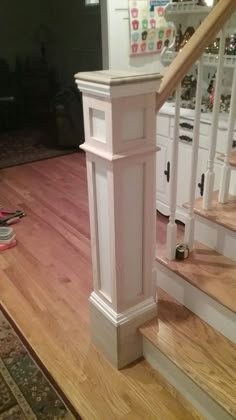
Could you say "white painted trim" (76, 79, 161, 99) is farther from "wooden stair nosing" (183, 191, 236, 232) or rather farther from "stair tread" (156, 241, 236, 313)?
"stair tread" (156, 241, 236, 313)

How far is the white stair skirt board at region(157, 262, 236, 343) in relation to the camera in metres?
1.44

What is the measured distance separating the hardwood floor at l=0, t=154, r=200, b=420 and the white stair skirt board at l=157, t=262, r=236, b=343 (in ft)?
1.04

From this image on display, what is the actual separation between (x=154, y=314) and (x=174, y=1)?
2.32 metres

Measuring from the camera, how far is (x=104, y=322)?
5.12 feet

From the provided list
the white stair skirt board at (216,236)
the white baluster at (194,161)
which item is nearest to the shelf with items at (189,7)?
the white baluster at (194,161)

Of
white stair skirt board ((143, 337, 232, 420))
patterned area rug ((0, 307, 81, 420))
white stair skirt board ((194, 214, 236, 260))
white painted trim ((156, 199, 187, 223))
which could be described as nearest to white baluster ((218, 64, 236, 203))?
white stair skirt board ((194, 214, 236, 260))

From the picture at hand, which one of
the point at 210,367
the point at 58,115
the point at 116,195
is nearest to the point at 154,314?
the point at 210,367

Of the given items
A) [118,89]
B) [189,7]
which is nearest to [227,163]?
[118,89]

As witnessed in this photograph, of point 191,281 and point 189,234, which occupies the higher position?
point 189,234

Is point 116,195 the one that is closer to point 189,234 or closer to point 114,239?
point 114,239

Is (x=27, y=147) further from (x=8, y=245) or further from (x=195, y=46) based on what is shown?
(x=195, y=46)

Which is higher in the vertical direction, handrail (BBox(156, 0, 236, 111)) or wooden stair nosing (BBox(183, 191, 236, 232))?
handrail (BBox(156, 0, 236, 111))

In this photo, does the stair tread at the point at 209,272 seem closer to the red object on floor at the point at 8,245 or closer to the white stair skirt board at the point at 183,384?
the white stair skirt board at the point at 183,384

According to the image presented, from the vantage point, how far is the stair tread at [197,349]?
49.9 inches
